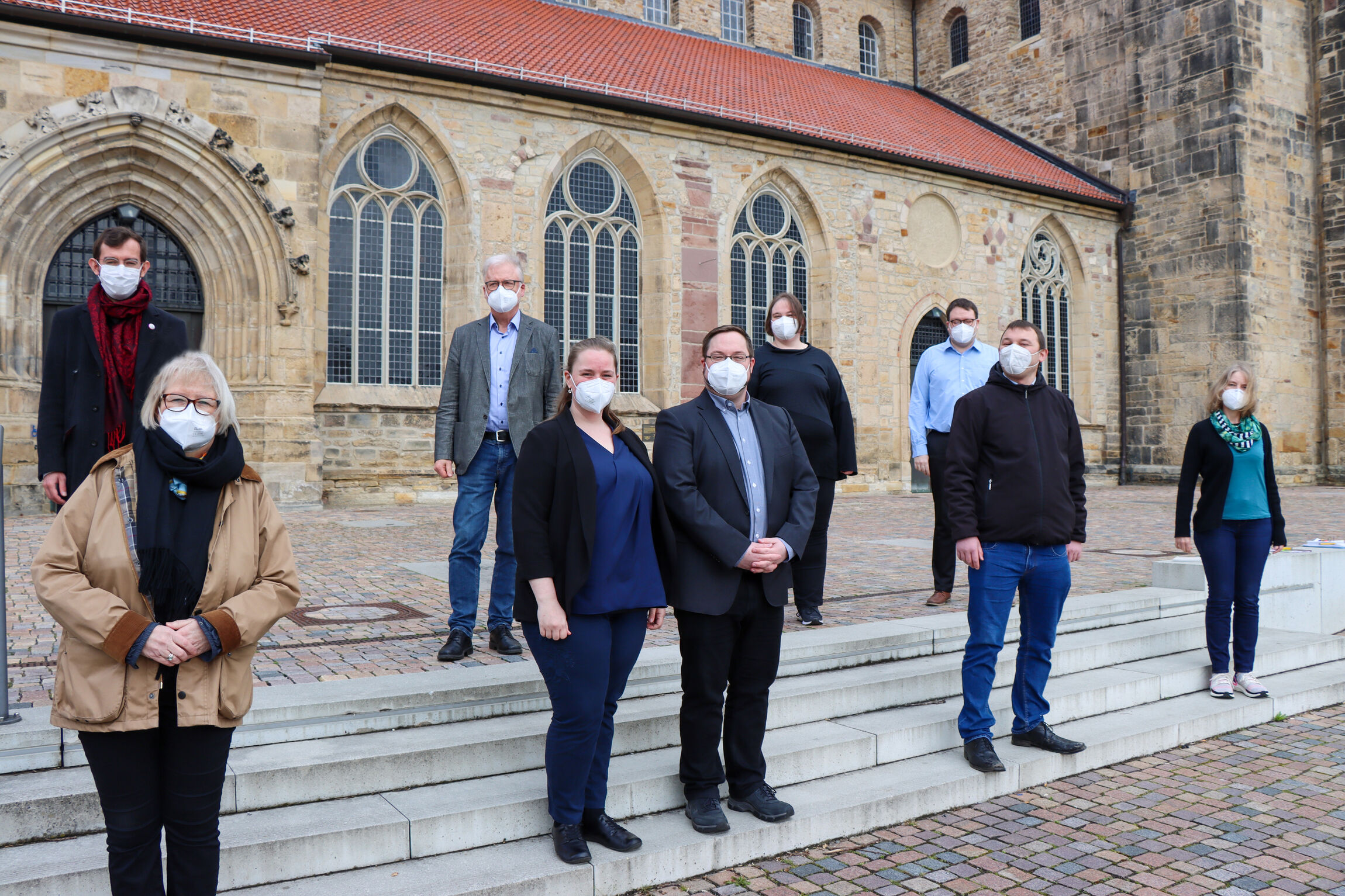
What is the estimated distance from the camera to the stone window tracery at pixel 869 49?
2650 centimetres

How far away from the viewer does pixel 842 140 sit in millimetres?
18516

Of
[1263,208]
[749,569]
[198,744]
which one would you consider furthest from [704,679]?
[1263,208]

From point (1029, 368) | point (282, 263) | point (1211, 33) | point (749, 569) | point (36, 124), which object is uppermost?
point (1211, 33)

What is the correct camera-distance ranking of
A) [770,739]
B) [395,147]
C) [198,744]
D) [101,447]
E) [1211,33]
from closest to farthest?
[198,744] < [101,447] < [770,739] < [395,147] < [1211,33]

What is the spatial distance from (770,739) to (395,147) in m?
13.1

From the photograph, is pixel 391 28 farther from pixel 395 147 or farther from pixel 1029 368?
pixel 1029 368

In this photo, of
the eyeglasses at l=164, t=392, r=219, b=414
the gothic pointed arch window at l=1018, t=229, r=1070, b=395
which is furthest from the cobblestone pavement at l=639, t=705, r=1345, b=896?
the gothic pointed arch window at l=1018, t=229, r=1070, b=395

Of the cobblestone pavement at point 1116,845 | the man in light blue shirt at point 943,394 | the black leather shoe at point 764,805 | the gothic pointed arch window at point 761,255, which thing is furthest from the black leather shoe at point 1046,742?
the gothic pointed arch window at point 761,255

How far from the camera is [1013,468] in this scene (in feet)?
14.2

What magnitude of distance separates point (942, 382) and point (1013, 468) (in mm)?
2306

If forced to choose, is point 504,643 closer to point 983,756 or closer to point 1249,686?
A: point 983,756

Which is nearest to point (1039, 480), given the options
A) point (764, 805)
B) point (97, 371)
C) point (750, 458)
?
point (750, 458)

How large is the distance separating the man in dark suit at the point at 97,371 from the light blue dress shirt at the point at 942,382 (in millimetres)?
4494

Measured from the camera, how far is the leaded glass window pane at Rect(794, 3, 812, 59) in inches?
987
